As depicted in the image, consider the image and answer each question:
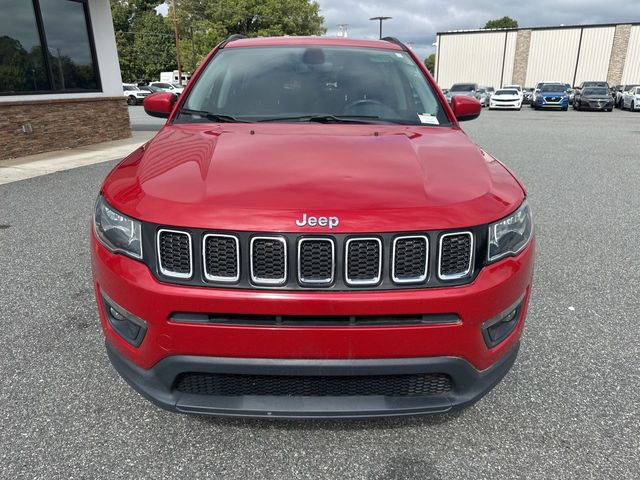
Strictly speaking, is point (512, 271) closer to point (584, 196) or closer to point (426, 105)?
point (426, 105)

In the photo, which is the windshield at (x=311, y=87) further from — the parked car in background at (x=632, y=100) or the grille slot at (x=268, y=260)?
the parked car in background at (x=632, y=100)

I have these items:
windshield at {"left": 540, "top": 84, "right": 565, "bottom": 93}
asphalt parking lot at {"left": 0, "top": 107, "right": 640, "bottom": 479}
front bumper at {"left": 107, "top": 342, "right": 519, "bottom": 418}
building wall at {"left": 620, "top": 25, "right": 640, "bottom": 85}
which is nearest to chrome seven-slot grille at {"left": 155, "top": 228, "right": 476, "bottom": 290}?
front bumper at {"left": 107, "top": 342, "right": 519, "bottom": 418}

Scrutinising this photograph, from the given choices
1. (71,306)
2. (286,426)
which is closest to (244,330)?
(286,426)

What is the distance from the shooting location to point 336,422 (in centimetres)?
212

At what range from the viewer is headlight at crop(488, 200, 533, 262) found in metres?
1.74

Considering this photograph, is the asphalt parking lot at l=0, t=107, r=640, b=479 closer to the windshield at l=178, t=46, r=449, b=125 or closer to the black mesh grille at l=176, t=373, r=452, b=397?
the black mesh grille at l=176, t=373, r=452, b=397

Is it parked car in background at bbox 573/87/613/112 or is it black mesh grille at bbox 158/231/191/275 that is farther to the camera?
parked car in background at bbox 573/87/613/112

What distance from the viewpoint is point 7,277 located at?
366cm

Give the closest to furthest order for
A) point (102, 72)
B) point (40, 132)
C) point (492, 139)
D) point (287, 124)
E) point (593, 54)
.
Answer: point (287, 124), point (40, 132), point (102, 72), point (492, 139), point (593, 54)

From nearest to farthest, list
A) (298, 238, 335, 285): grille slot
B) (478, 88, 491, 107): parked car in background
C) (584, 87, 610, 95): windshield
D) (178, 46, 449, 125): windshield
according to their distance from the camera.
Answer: (298, 238, 335, 285): grille slot
(178, 46, 449, 125): windshield
(584, 87, 610, 95): windshield
(478, 88, 491, 107): parked car in background

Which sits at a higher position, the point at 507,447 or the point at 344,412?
the point at 344,412

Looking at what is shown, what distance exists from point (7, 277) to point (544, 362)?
151 inches

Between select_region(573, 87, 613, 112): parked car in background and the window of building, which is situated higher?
the window of building

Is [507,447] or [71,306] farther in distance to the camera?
[71,306]
